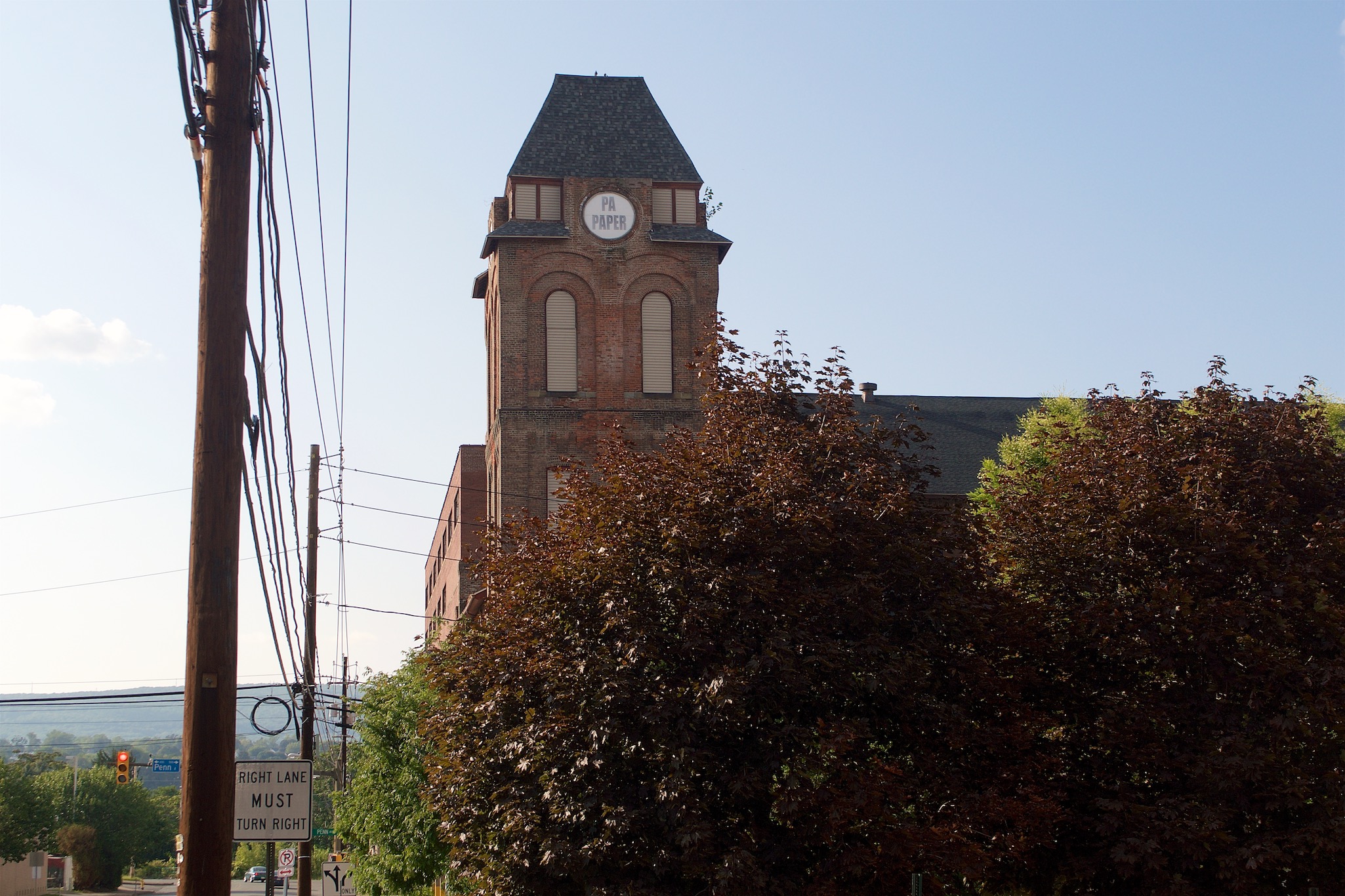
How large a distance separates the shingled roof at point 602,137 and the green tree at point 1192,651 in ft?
96.6

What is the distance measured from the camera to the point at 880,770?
13672mm

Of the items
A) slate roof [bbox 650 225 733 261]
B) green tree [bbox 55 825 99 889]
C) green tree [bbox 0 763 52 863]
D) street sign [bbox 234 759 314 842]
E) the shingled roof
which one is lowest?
green tree [bbox 55 825 99 889]

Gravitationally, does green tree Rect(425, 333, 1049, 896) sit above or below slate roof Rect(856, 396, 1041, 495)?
below

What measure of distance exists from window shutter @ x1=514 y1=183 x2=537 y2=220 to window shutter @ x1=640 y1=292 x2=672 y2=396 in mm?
4703

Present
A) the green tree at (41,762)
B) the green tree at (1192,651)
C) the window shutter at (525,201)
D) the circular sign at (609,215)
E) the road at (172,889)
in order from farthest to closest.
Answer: the green tree at (41,762) < the road at (172,889) < the window shutter at (525,201) < the circular sign at (609,215) < the green tree at (1192,651)

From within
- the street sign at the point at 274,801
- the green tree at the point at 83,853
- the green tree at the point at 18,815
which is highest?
the street sign at the point at 274,801

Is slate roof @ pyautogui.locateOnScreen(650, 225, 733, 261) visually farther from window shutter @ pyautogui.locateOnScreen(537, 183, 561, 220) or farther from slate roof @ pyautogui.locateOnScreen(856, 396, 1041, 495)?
slate roof @ pyautogui.locateOnScreen(856, 396, 1041, 495)

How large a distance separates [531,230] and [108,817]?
7886cm

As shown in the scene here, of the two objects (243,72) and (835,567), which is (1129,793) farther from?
(243,72)

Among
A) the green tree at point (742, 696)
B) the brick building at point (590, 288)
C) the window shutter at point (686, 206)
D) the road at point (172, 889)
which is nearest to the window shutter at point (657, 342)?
the brick building at point (590, 288)

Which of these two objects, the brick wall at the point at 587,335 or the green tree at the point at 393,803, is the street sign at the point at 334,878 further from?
the brick wall at the point at 587,335

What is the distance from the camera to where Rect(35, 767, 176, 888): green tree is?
331ft

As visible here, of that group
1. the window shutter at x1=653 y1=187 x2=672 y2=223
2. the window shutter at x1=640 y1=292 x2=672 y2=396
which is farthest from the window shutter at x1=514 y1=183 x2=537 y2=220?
the window shutter at x1=640 y1=292 x2=672 y2=396

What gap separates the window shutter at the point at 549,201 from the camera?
44219 millimetres
